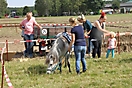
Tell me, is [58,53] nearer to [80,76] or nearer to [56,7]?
[80,76]

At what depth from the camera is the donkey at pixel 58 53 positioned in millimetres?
9364

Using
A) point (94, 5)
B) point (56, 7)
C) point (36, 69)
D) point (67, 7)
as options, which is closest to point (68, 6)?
point (67, 7)

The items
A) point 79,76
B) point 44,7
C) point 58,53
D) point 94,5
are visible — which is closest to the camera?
point 79,76

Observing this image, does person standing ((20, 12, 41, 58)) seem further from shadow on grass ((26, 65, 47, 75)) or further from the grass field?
shadow on grass ((26, 65, 47, 75))

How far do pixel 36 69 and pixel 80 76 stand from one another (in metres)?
1.82

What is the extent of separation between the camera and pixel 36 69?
34.0 feet

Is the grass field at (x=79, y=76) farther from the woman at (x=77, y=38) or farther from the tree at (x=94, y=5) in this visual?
the tree at (x=94, y=5)

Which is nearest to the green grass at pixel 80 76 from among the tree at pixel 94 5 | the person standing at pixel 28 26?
the person standing at pixel 28 26

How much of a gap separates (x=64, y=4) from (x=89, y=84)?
128239 mm

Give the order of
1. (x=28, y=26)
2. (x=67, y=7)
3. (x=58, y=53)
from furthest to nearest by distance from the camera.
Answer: (x=67, y=7), (x=28, y=26), (x=58, y=53)

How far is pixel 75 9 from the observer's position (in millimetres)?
131375

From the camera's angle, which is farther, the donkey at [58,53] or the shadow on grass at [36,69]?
the shadow on grass at [36,69]

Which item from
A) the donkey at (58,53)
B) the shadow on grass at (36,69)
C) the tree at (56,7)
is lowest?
the tree at (56,7)

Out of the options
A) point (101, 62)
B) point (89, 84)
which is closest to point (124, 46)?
point (101, 62)
